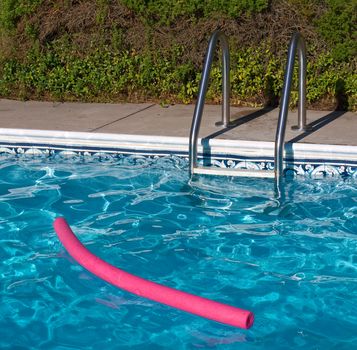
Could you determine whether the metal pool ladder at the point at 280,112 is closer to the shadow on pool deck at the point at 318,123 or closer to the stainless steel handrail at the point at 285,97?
the stainless steel handrail at the point at 285,97

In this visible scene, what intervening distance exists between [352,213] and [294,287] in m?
1.41

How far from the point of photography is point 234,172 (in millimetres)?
6996

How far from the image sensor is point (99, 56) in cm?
984

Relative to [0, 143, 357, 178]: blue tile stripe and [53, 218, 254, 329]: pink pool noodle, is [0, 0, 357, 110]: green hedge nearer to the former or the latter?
[0, 143, 357, 178]: blue tile stripe

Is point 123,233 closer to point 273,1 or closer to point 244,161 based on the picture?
point 244,161

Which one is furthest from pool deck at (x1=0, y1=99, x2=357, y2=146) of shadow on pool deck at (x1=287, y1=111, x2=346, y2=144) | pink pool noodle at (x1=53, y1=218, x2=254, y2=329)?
pink pool noodle at (x1=53, y1=218, x2=254, y2=329)

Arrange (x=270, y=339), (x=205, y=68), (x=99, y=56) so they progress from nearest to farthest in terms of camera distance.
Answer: (x=270, y=339) < (x=205, y=68) < (x=99, y=56)

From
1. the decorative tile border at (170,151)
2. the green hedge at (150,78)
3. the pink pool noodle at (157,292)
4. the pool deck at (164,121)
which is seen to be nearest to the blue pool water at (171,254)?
the decorative tile border at (170,151)

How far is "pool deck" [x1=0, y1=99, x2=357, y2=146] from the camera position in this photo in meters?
7.79

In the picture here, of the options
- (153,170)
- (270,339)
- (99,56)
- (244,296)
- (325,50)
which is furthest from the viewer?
(99,56)

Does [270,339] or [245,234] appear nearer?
[270,339]

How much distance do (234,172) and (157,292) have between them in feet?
8.46

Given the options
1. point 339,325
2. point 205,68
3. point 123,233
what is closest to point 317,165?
point 205,68

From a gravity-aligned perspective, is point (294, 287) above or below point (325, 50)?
below
